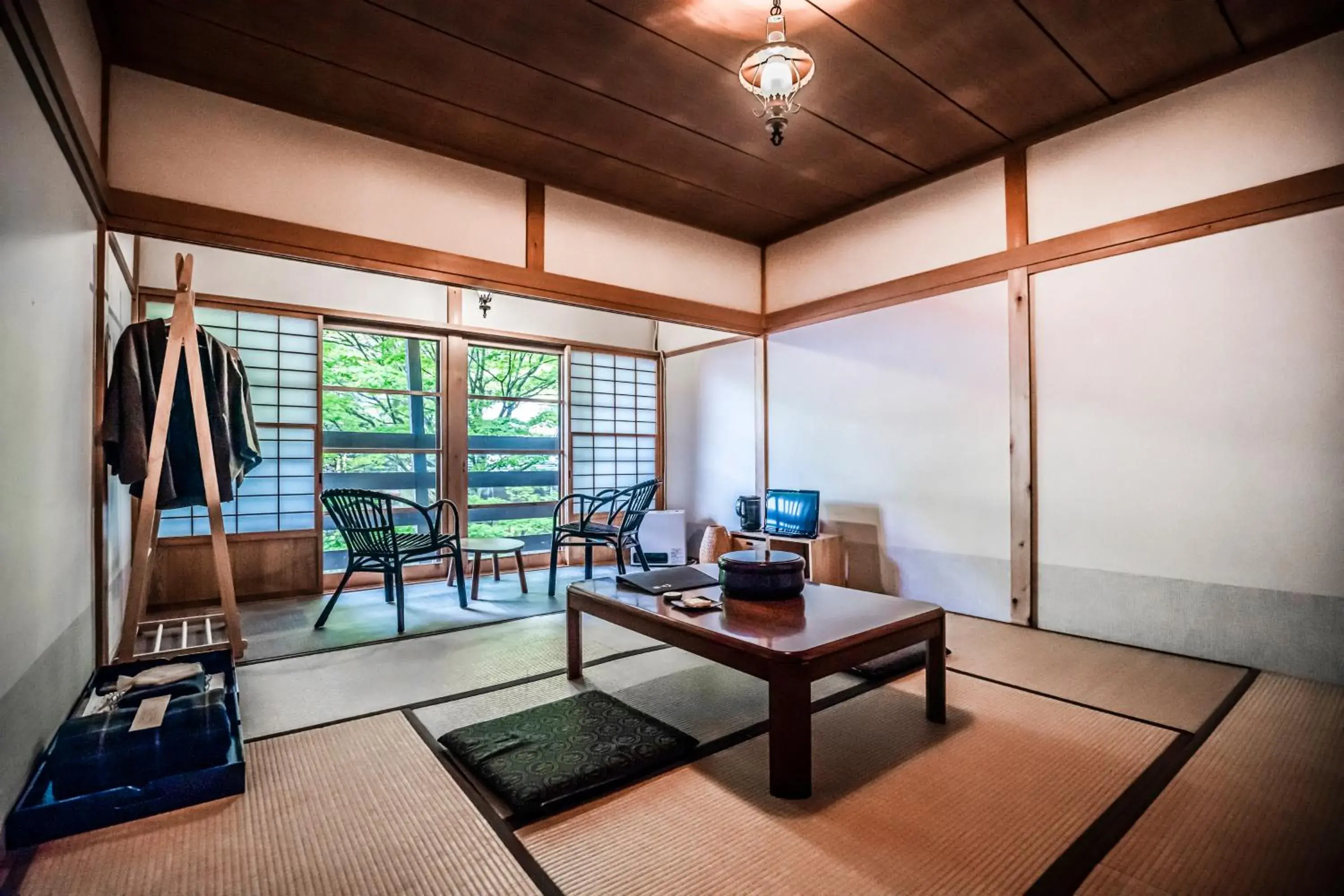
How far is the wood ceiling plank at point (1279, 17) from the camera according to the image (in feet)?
7.88

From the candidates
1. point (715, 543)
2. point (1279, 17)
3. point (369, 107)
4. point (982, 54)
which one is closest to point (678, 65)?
point (982, 54)

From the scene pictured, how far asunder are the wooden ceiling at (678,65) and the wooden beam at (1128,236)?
0.60 m

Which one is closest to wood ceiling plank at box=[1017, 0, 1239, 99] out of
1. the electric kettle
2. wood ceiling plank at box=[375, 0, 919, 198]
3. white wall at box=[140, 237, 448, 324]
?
wood ceiling plank at box=[375, 0, 919, 198]

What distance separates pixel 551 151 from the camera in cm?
350

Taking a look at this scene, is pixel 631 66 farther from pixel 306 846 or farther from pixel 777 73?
pixel 306 846

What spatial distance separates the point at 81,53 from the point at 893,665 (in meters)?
3.84

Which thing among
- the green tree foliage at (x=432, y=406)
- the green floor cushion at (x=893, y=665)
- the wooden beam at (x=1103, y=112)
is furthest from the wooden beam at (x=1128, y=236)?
the green tree foliage at (x=432, y=406)

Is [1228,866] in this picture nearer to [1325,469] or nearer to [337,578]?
[1325,469]

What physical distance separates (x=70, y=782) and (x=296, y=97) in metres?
2.86

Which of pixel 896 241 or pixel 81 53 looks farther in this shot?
pixel 896 241

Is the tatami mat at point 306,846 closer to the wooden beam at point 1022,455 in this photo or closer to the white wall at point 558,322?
the wooden beam at point 1022,455

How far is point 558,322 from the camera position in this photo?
18.6 ft

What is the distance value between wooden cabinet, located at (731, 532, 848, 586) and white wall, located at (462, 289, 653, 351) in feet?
6.85

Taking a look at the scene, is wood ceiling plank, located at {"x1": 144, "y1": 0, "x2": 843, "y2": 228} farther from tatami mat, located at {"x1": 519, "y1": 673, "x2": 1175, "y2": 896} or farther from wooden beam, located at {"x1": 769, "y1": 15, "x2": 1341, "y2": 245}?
tatami mat, located at {"x1": 519, "y1": 673, "x2": 1175, "y2": 896}
